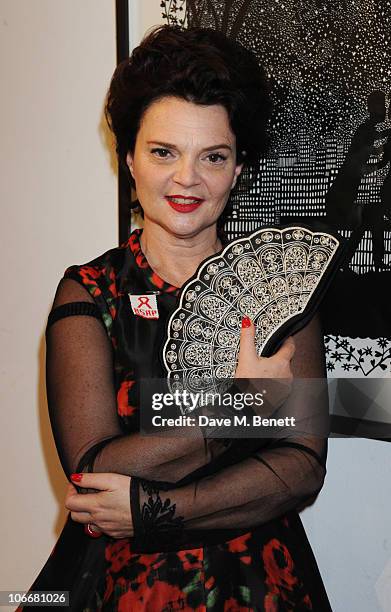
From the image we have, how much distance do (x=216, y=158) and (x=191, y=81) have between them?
0.49 feet

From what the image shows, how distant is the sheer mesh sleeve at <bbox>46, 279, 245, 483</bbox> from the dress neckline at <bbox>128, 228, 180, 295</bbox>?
15cm

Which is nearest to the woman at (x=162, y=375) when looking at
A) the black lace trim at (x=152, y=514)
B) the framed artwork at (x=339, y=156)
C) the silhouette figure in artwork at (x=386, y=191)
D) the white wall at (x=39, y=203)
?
the black lace trim at (x=152, y=514)

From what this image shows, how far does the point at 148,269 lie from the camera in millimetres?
1575

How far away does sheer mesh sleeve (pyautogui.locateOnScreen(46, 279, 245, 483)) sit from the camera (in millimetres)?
1330

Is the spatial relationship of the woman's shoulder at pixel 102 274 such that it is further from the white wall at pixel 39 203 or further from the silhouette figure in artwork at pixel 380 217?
the silhouette figure in artwork at pixel 380 217

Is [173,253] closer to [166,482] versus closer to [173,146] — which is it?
[173,146]

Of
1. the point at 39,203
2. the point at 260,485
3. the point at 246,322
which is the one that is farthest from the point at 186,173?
the point at 39,203

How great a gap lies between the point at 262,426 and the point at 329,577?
677 mm

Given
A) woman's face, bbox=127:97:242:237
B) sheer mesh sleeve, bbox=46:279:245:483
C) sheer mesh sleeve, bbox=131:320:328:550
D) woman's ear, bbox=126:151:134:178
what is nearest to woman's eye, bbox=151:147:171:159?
woman's face, bbox=127:97:242:237

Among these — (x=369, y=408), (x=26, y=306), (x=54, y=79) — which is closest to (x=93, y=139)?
(x=54, y=79)

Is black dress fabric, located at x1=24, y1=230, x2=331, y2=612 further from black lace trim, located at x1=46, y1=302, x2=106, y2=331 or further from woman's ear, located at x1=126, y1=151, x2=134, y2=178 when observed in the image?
woman's ear, located at x1=126, y1=151, x2=134, y2=178

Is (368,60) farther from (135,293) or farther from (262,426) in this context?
(262,426)

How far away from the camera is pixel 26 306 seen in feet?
7.00

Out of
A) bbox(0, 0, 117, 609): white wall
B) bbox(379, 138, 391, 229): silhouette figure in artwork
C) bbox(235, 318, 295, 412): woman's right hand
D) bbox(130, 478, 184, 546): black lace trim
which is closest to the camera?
bbox(130, 478, 184, 546): black lace trim
